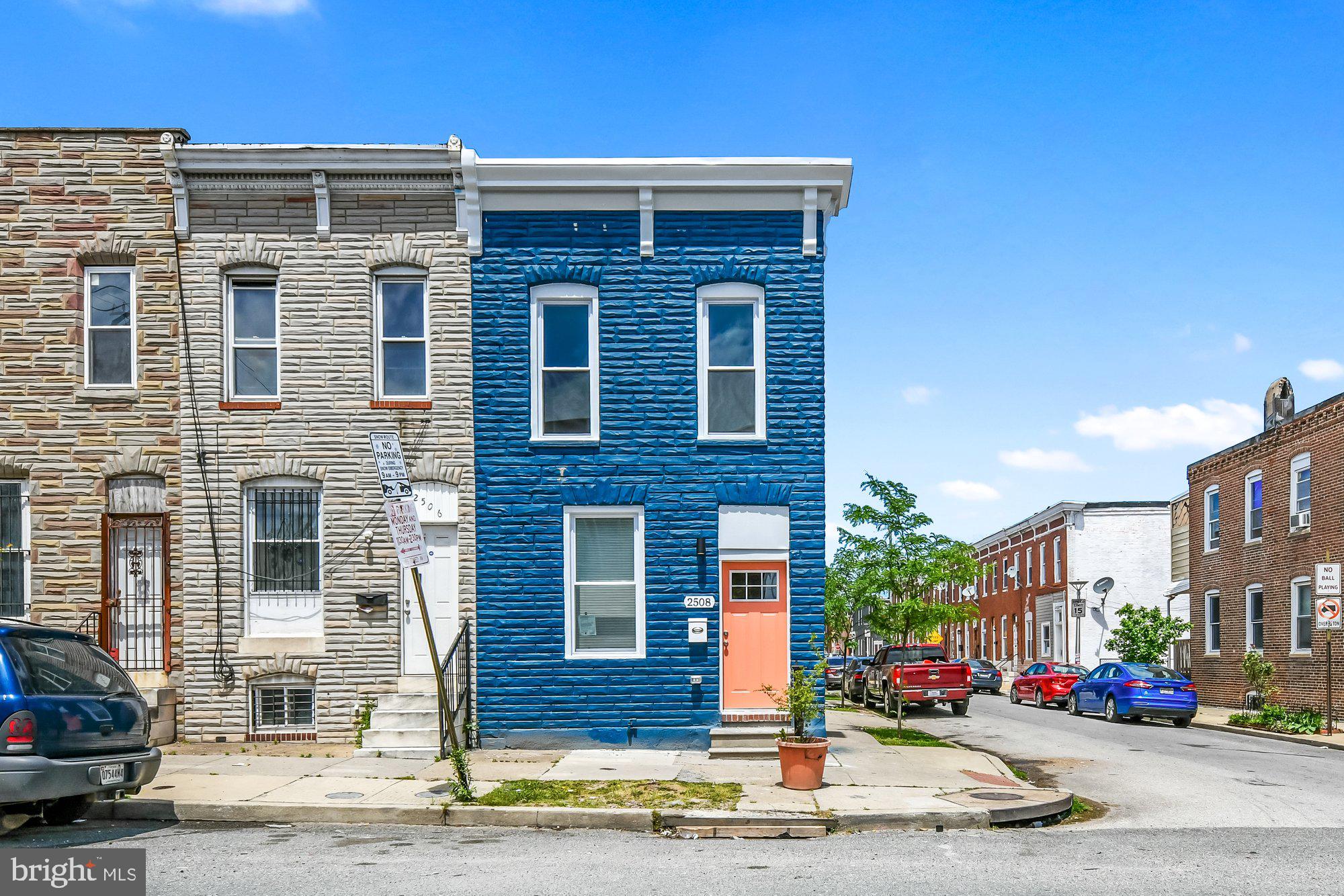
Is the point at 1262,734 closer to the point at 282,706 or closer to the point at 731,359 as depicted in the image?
the point at 731,359

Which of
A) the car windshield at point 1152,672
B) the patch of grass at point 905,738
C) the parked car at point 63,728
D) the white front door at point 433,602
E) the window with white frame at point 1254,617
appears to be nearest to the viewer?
the parked car at point 63,728

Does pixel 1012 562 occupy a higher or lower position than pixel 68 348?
lower

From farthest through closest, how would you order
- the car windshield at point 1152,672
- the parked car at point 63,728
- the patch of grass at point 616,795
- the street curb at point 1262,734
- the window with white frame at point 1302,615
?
1. the window with white frame at point 1302,615
2. the car windshield at point 1152,672
3. the street curb at point 1262,734
4. the patch of grass at point 616,795
5. the parked car at point 63,728

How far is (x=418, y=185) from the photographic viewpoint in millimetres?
16484

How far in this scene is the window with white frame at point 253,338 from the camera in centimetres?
1652

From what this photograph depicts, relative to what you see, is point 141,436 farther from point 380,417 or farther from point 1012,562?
point 1012,562

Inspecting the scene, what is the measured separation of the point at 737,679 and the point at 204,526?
7.75 m

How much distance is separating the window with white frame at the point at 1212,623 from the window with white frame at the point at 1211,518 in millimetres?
1393

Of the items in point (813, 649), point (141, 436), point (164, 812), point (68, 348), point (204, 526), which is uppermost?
point (68, 348)

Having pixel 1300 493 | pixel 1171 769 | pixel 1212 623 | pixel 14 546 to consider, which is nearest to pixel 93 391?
pixel 14 546

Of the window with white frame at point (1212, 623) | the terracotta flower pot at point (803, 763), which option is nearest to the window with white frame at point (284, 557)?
the terracotta flower pot at point (803, 763)

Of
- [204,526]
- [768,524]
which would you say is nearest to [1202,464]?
[768,524]

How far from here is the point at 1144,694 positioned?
26484 millimetres

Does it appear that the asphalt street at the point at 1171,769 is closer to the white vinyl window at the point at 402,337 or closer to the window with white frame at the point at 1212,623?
the window with white frame at the point at 1212,623
